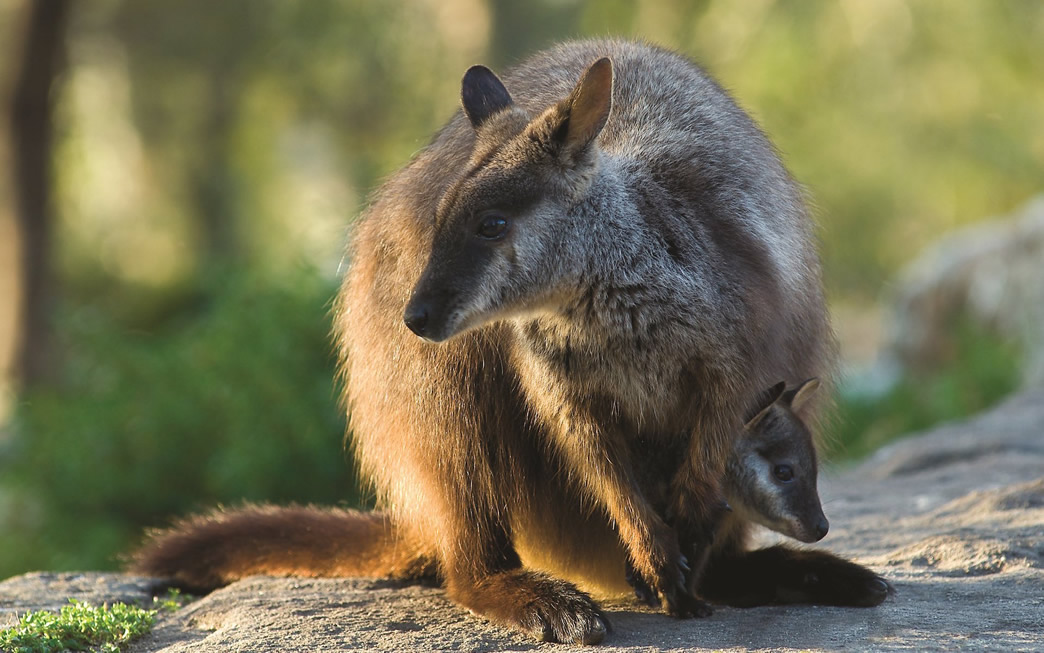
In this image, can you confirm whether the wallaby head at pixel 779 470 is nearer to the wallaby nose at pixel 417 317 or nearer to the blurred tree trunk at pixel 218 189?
the wallaby nose at pixel 417 317

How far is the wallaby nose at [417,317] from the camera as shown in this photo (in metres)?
3.81

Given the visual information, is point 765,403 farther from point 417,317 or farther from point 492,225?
point 417,317

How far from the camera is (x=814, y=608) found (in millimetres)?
4105

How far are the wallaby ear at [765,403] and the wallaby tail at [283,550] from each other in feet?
4.66

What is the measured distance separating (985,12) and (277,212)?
14.2 meters

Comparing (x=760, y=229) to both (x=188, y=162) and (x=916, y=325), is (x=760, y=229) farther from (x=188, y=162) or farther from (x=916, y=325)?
(x=188, y=162)

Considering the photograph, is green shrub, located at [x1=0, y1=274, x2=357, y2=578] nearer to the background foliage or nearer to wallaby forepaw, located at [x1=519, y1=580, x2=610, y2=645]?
the background foliage

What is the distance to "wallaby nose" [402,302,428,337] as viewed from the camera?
12.5ft

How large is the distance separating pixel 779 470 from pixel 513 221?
1180 mm

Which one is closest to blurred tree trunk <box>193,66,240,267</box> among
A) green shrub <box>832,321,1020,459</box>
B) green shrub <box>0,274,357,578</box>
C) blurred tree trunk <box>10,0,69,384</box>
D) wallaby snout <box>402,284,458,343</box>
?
blurred tree trunk <box>10,0,69,384</box>

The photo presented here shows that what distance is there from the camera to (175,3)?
19.8 m

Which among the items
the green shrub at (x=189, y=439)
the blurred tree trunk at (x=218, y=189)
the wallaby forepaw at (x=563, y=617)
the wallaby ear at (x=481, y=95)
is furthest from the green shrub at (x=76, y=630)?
the blurred tree trunk at (x=218, y=189)

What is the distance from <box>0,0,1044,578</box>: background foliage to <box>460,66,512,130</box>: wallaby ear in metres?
2.01

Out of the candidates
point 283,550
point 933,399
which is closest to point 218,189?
point 933,399
